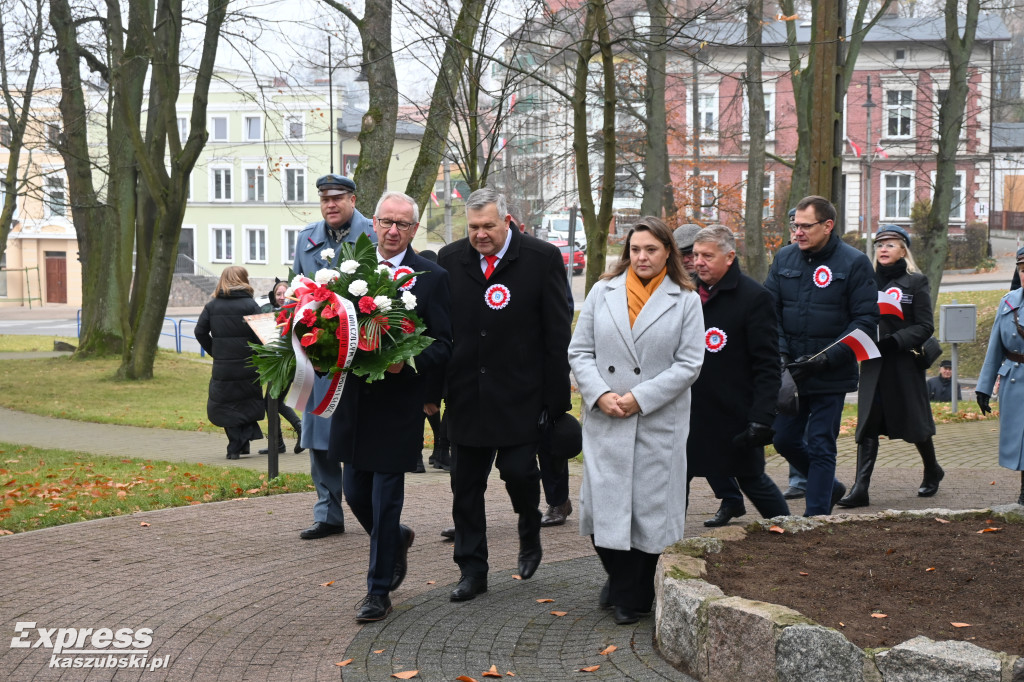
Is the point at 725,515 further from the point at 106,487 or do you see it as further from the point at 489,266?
the point at 106,487

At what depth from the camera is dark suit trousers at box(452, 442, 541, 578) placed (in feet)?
20.2

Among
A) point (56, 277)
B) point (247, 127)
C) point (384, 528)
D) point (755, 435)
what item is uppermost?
point (247, 127)

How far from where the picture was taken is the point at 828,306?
25.2 feet

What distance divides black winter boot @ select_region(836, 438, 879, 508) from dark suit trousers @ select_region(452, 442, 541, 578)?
3639 mm

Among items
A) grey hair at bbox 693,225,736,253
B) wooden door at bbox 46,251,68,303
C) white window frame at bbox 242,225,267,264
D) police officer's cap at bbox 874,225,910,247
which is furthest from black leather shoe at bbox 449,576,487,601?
wooden door at bbox 46,251,68,303

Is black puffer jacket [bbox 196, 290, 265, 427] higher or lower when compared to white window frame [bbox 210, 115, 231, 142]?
lower

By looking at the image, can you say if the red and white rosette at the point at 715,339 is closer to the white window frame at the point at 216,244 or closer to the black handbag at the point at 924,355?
the black handbag at the point at 924,355

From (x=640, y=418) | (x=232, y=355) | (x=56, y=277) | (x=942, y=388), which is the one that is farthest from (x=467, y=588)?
(x=56, y=277)

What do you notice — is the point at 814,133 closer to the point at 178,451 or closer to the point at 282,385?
the point at 282,385

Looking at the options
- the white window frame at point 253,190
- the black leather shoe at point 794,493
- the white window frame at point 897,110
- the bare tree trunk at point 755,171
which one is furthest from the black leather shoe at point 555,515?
the white window frame at point 253,190

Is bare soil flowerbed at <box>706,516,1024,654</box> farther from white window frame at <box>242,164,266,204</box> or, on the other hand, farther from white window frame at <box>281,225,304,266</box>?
white window frame at <box>242,164,266,204</box>

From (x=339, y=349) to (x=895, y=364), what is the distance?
5012 mm

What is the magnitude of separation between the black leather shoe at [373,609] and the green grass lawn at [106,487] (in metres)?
3.53

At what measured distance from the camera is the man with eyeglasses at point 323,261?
7.47 metres
